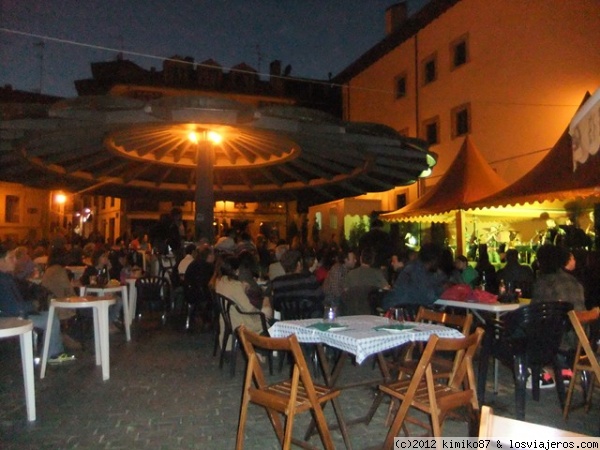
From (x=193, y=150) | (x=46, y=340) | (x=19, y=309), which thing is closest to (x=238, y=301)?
(x=46, y=340)

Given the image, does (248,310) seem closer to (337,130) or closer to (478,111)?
(337,130)

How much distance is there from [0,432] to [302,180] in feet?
37.8

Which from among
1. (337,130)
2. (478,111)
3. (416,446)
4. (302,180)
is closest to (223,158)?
(302,180)

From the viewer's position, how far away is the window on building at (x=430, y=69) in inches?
812

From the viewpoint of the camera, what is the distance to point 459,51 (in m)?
19.4

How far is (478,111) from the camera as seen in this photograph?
720 inches

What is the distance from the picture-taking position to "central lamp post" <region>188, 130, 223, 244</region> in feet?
37.6

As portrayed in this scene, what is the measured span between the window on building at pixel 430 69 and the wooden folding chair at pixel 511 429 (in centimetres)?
2043

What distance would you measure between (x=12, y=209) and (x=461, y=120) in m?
30.5

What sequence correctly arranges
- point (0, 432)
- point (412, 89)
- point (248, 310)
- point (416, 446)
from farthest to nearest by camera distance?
point (412, 89), point (248, 310), point (0, 432), point (416, 446)

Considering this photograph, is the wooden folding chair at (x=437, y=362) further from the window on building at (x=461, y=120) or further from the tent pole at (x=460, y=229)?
the window on building at (x=461, y=120)

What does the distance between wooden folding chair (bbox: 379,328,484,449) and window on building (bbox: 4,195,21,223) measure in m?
37.7

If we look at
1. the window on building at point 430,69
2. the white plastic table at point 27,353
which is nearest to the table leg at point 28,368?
the white plastic table at point 27,353

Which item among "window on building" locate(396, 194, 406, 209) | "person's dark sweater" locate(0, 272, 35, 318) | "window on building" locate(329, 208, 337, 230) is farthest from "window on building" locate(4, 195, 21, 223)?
"person's dark sweater" locate(0, 272, 35, 318)
